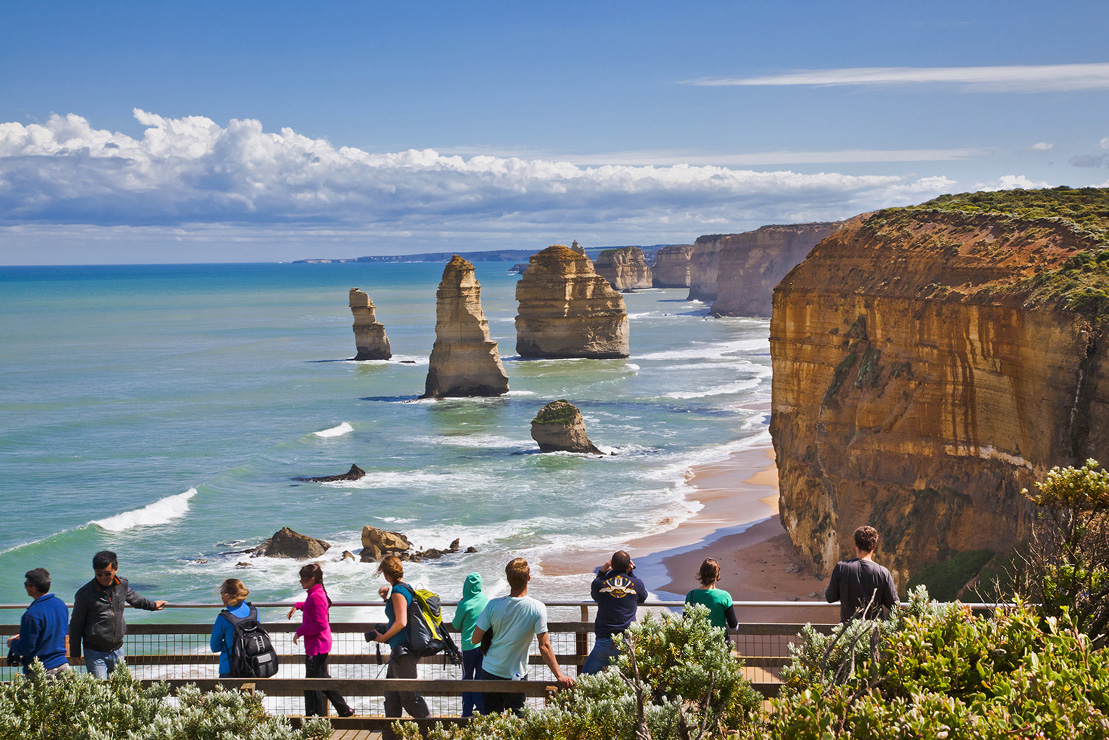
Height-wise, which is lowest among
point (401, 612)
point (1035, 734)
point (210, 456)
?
point (210, 456)

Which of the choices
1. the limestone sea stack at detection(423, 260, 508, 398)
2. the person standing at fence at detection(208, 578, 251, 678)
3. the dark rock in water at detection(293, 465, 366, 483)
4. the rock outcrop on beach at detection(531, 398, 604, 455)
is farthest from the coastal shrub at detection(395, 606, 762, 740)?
the limestone sea stack at detection(423, 260, 508, 398)

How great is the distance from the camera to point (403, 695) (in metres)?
8.40

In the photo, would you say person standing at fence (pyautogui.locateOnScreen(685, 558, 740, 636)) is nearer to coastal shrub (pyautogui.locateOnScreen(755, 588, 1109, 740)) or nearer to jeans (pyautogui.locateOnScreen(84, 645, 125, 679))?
coastal shrub (pyautogui.locateOnScreen(755, 588, 1109, 740))

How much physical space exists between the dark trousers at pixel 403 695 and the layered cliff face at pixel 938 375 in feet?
38.9

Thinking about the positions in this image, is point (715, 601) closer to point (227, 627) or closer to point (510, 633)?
point (510, 633)

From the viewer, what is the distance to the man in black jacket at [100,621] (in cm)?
840

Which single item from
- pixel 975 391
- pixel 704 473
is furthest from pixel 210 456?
pixel 975 391

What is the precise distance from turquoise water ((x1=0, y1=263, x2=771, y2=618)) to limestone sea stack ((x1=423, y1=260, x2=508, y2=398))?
1624 millimetres

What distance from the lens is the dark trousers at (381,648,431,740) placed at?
Answer: 8117 mm

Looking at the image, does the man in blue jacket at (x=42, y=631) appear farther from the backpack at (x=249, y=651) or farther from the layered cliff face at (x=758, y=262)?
the layered cliff face at (x=758, y=262)

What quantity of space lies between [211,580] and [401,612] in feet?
65.3

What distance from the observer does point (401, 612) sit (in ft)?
27.1

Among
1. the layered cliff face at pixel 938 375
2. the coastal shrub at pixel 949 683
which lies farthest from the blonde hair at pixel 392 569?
the layered cliff face at pixel 938 375

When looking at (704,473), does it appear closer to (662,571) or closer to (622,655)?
(662,571)
